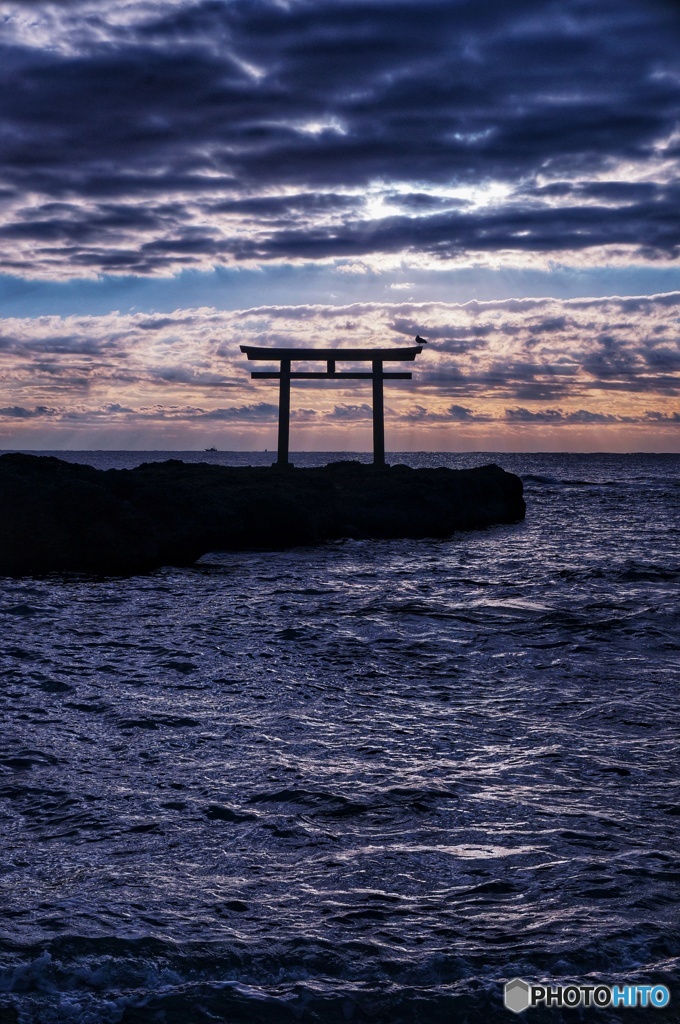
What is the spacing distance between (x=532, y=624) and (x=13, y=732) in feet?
17.0

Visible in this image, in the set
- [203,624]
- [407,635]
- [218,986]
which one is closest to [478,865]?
[218,986]

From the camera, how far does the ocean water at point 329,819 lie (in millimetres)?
2498

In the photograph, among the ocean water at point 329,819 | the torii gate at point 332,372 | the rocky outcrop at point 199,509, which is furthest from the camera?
the torii gate at point 332,372

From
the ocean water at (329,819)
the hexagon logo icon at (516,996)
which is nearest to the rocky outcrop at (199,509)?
the ocean water at (329,819)

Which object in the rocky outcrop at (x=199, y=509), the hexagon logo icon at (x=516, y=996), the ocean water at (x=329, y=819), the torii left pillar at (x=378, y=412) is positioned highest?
the torii left pillar at (x=378, y=412)

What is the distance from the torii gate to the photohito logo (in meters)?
18.0

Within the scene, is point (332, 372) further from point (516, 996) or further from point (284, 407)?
point (516, 996)

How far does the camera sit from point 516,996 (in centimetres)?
242

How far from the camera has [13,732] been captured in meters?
4.66

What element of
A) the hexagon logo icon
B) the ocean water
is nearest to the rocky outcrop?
the ocean water

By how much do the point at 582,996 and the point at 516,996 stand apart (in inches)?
7.4

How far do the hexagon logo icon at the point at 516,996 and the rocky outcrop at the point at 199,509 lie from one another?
30.7ft

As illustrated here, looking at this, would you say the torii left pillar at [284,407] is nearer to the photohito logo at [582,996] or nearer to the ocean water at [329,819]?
the ocean water at [329,819]

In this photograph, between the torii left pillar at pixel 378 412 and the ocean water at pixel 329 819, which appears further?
the torii left pillar at pixel 378 412
